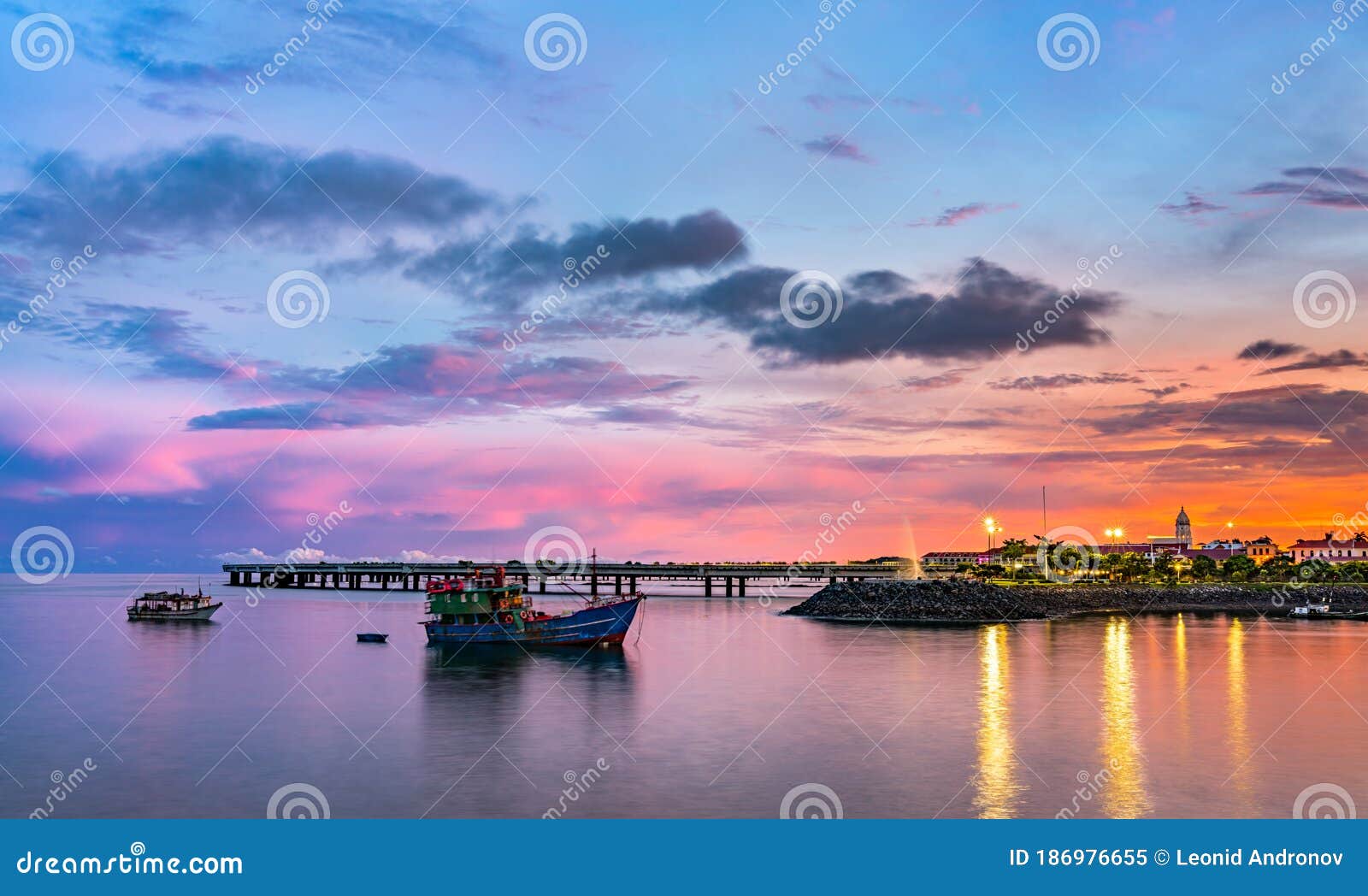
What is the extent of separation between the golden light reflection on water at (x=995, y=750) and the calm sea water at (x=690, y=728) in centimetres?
16

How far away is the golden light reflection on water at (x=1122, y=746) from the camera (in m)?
29.7

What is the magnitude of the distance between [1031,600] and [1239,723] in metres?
79.9

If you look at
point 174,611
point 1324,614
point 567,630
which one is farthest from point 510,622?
point 1324,614

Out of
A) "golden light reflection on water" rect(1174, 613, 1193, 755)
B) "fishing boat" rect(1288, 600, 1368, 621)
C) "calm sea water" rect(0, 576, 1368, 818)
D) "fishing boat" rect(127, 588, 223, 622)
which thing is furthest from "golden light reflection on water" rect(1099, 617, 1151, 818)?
"fishing boat" rect(127, 588, 223, 622)

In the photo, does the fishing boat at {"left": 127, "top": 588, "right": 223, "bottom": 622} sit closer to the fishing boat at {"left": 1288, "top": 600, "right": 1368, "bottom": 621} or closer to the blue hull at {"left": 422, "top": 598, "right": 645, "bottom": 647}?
the blue hull at {"left": 422, "top": 598, "right": 645, "bottom": 647}

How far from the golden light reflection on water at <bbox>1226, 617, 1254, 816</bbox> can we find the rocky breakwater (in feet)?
109

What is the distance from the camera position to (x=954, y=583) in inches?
4680

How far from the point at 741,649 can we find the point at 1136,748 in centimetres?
4213

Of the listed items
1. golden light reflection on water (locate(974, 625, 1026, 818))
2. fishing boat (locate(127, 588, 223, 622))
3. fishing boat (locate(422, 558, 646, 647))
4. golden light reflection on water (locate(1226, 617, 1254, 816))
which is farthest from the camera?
fishing boat (locate(127, 588, 223, 622))

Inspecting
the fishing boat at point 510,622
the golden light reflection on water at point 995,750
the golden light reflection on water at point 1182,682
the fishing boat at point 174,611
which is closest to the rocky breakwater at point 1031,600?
the golden light reflection on water at point 1182,682

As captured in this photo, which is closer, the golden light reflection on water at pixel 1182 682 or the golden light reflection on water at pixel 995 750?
the golden light reflection on water at pixel 995 750

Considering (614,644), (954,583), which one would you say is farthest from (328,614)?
(954,583)

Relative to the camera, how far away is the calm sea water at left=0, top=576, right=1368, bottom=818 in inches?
1211

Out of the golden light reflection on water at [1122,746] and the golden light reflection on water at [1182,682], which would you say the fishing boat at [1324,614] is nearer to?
the golden light reflection on water at [1182,682]
